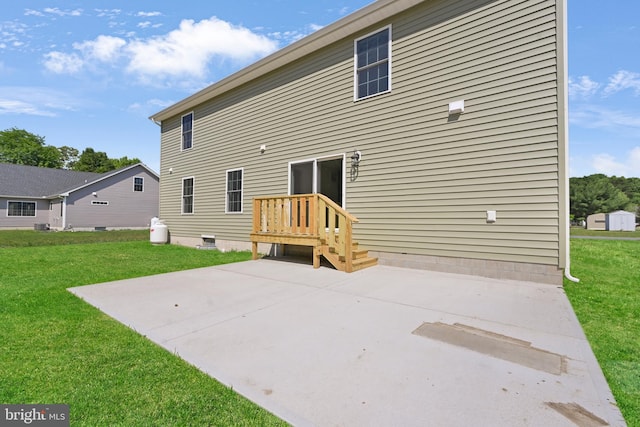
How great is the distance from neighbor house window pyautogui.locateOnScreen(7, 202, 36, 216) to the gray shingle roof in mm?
729

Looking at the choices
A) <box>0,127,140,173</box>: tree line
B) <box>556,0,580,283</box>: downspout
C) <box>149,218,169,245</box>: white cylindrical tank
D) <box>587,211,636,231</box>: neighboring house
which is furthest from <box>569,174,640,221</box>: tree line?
<box>0,127,140,173</box>: tree line

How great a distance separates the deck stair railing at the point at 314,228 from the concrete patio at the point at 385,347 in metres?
1.21

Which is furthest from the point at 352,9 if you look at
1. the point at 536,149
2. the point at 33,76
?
the point at 33,76

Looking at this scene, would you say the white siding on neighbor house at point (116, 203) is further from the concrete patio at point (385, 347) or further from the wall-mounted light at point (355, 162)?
the wall-mounted light at point (355, 162)

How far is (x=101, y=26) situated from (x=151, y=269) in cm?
827

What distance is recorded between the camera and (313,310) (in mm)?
3293

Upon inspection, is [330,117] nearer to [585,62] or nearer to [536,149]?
[536,149]

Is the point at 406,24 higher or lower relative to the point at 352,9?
lower

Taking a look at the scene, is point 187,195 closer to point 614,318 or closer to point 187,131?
point 187,131

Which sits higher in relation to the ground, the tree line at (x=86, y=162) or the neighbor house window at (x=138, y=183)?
the tree line at (x=86, y=162)

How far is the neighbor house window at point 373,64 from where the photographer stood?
6191mm

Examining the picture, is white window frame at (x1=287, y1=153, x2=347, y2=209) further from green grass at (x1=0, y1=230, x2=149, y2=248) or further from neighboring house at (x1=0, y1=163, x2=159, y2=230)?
neighboring house at (x1=0, y1=163, x2=159, y2=230)

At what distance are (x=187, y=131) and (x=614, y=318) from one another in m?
12.4

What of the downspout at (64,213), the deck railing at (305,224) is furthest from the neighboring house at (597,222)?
the downspout at (64,213)
